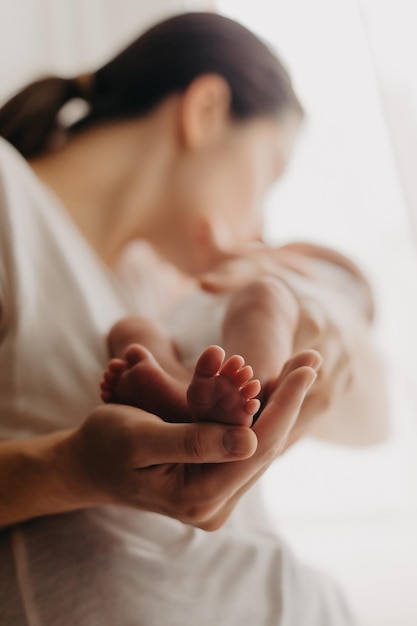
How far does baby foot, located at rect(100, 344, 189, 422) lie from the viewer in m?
0.54

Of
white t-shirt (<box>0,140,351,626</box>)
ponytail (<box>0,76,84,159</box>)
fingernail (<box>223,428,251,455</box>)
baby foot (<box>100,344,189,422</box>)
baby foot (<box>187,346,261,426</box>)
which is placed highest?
ponytail (<box>0,76,84,159</box>)

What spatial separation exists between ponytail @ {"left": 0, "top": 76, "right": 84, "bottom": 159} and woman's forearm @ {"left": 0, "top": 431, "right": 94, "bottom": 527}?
64 cm

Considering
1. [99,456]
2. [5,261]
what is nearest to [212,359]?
[99,456]

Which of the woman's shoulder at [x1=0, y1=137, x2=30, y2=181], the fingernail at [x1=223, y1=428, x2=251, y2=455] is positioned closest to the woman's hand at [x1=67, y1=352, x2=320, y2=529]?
the fingernail at [x1=223, y1=428, x2=251, y2=455]

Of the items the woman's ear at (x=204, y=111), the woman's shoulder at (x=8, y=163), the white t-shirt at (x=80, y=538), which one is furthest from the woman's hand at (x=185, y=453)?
the woman's ear at (x=204, y=111)

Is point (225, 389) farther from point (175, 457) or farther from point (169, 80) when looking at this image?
point (169, 80)

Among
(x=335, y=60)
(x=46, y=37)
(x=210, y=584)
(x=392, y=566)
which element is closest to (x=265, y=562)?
(x=210, y=584)

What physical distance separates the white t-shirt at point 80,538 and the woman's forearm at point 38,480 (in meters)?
0.04

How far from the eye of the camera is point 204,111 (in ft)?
3.69

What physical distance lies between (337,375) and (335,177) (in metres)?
0.36

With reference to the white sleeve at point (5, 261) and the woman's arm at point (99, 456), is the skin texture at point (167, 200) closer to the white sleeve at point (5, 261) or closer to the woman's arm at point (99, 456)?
the woman's arm at point (99, 456)

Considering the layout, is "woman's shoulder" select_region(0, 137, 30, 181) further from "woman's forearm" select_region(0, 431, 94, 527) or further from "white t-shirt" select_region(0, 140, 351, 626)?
"woman's forearm" select_region(0, 431, 94, 527)

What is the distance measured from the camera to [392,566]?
31.0 inches

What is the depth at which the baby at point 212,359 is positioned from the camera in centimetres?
45
